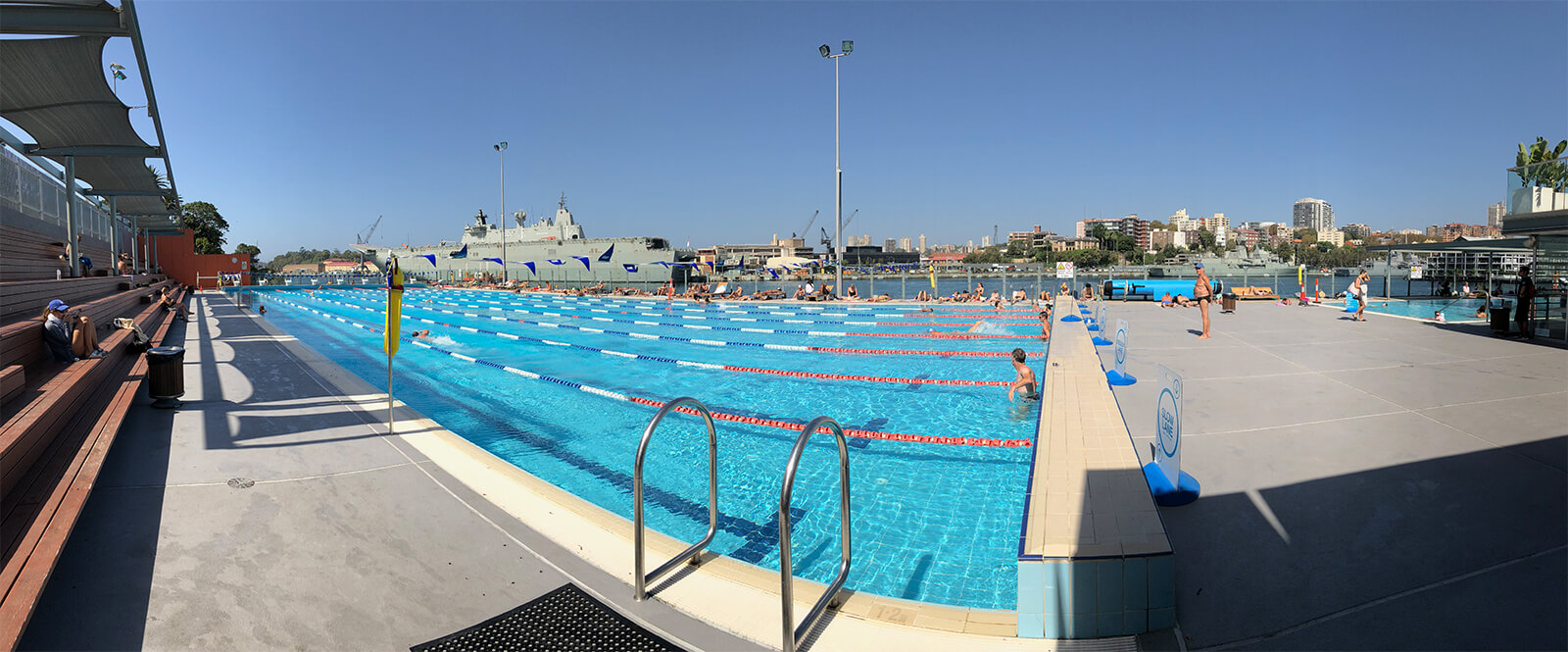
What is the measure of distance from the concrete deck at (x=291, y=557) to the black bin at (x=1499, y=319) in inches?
510

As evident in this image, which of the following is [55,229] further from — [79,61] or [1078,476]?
[1078,476]

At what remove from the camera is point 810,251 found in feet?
484

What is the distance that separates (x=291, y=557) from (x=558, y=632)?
144 centimetres

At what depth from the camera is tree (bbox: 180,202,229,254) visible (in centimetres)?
5272

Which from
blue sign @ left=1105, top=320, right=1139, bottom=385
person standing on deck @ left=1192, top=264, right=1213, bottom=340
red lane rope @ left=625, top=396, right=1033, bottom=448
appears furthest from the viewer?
person standing on deck @ left=1192, top=264, right=1213, bottom=340

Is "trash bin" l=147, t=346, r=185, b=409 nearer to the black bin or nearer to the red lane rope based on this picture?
the red lane rope

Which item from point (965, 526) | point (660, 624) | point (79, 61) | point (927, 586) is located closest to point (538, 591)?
point (660, 624)

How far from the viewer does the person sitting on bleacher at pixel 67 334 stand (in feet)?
17.0

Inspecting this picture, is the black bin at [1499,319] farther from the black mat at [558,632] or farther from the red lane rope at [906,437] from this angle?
the black mat at [558,632]

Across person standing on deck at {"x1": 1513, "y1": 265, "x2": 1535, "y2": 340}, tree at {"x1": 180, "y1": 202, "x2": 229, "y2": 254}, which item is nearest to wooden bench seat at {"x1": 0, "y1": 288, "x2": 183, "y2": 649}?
person standing on deck at {"x1": 1513, "y1": 265, "x2": 1535, "y2": 340}

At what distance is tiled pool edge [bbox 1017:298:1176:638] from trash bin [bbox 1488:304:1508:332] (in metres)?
9.92

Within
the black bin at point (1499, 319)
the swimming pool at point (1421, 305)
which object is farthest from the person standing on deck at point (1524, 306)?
the swimming pool at point (1421, 305)

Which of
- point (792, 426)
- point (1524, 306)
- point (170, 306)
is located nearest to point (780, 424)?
point (792, 426)

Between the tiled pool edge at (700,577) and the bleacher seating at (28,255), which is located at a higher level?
the bleacher seating at (28,255)
